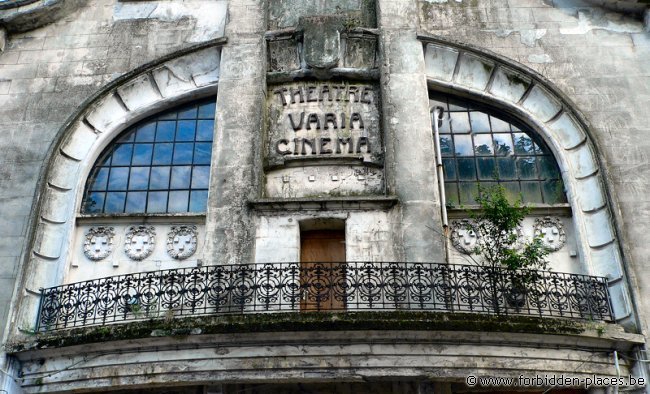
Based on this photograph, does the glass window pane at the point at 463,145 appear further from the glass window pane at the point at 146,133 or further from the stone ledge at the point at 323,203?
the glass window pane at the point at 146,133

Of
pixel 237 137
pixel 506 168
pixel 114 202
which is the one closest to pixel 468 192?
pixel 506 168

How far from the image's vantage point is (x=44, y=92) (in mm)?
13898

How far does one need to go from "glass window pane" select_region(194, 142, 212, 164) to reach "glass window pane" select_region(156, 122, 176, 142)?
2.11ft

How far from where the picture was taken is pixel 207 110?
1445 centimetres

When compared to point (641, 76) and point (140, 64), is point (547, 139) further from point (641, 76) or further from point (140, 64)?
point (140, 64)

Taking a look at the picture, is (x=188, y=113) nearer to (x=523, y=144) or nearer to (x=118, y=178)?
(x=118, y=178)

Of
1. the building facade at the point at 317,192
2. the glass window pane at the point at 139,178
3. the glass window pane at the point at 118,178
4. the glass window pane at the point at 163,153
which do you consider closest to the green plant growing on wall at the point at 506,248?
the building facade at the point at 317,192

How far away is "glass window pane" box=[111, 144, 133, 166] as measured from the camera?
13932 millimetres

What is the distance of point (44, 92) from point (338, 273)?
24.3 ft

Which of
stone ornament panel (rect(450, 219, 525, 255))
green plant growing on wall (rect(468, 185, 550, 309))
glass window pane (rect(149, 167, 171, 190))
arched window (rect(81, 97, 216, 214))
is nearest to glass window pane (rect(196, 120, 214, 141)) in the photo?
arched window (rect(81, 97, 216, 214))

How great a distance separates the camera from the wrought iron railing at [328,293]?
10.7m

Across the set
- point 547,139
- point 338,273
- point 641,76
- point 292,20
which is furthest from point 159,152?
point 641,76

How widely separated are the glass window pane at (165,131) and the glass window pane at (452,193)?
5723mm

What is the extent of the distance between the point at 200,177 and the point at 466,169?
528 cm
